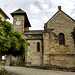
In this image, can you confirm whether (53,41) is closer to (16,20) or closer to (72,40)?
(72,40)

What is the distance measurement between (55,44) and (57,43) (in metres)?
0.44

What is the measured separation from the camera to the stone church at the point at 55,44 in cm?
1850

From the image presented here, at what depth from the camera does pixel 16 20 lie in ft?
76.4

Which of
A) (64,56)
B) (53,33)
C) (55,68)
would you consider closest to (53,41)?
(53,33)

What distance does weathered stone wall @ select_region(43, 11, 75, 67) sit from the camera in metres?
18.5

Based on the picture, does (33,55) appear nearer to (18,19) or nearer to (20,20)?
(20,20)

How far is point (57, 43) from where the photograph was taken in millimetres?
19438

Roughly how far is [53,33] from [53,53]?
3928 millimetres

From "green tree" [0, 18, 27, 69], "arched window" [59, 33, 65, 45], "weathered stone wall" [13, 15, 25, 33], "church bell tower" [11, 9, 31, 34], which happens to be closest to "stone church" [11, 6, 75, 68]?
"arched window" [59, 33, 65, 45]

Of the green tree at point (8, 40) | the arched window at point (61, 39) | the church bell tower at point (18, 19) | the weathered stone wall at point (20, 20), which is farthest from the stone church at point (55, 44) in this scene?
the green tree at point (8, 40)

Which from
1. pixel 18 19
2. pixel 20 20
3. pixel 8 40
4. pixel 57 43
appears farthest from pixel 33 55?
pixel 8 40

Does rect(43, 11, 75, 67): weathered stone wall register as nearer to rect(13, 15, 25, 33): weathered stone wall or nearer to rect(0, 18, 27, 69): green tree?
rect(13, 15, 25, 33): weathered stone wall

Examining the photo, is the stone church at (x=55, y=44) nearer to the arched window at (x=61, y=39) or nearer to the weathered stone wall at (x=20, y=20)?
the arched window at (x=61, y=39)

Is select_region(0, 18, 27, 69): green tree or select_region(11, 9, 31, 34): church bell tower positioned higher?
select_region(11, 9, 31, 34): church bell tower
